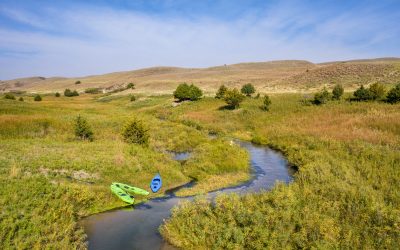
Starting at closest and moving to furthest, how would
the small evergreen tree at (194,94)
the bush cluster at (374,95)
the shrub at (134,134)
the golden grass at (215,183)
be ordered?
the golden grass at (215,183)
the shrub at (134,134)
the bush cluster at (374,95)
the small evergreen tree at (194,94)

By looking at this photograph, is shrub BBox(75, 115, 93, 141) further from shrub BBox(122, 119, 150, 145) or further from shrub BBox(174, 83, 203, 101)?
shrub BBox(174, 83, 203, 101)

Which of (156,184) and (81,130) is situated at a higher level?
(81,130)

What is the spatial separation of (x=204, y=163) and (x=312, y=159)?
9.86 metres

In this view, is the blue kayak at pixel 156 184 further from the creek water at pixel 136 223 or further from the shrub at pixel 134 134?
the shrub at pixel 134 134

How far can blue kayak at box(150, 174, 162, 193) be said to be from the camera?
79.7 ft

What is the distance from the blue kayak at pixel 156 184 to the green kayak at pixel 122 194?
2.62 metres

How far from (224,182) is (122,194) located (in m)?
8.45

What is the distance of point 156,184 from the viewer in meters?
24.7

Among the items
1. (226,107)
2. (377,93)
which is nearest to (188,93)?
(226,107)

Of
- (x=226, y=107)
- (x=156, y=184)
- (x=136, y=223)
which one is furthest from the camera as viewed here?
(x=226, y=107)

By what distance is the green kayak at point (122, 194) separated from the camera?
2141cm

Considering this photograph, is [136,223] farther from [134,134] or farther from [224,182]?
[134,134]

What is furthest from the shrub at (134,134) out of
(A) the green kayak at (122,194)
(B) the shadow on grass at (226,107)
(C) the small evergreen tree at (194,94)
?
(C) the small evergreen tree at (194,94)

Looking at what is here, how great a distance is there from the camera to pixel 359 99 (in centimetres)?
5719
